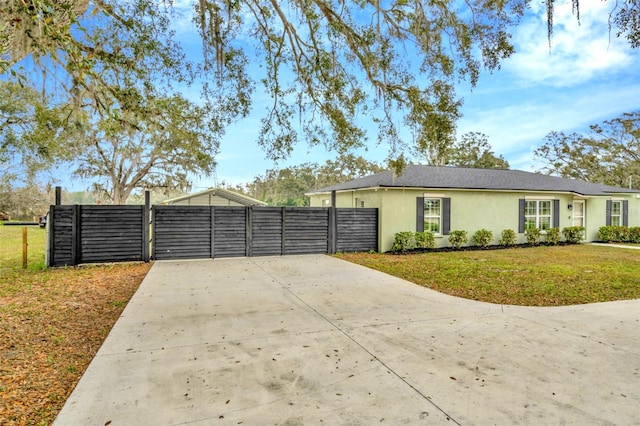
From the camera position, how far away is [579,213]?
1653cm

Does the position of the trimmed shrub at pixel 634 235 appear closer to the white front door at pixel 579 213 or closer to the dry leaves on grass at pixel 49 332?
the white front door at pixel 579 213

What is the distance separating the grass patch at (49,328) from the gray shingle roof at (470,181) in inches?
347

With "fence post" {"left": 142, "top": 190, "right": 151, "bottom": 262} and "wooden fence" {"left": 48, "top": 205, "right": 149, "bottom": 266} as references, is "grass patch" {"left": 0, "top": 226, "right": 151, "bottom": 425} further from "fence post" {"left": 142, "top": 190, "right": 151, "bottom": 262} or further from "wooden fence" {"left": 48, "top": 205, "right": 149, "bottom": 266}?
"fence post" {"left": 142, "top": 190, "right": 151, "bottom": 262}

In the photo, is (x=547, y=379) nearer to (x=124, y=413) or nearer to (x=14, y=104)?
(x=124, y=413)

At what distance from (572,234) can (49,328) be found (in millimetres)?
18132

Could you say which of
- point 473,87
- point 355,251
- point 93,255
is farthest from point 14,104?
point 473,87

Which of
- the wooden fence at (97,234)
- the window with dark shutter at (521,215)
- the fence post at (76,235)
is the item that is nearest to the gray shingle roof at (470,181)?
the window with dark shutter at (521,215)

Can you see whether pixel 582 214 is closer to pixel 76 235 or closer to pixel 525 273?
pixel 525 273

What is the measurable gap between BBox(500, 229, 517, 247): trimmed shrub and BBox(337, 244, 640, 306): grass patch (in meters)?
0.89

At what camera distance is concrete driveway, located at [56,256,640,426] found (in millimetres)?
2604

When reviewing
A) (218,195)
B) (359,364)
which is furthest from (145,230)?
(218,195)

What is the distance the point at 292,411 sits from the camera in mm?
2602

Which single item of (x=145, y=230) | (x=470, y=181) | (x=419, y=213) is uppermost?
(x=470, y=181)

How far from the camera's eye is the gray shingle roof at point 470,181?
1338 cm
